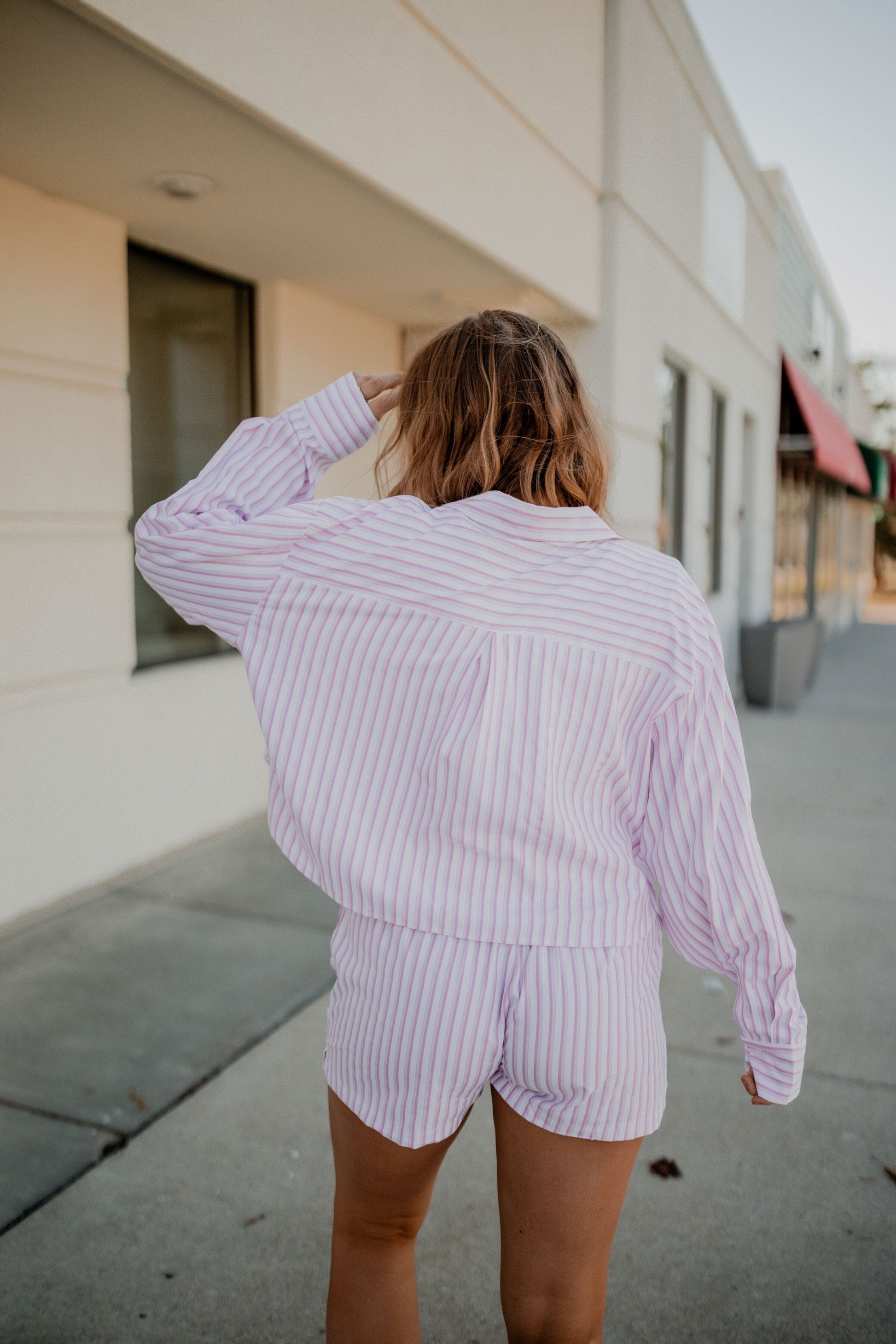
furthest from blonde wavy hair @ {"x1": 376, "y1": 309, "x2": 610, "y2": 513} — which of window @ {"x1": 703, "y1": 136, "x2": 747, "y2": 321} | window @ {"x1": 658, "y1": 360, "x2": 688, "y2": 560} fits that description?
window @ {"x1": 703, "y1": 136, "x2": 747, "y2": 321}

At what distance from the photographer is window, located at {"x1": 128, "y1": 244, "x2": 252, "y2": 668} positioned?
15.7 feet

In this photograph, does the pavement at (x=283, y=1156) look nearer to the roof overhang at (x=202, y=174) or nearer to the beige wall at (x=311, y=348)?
the beige wall at (x=311, y=348)

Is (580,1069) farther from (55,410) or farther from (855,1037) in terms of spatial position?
(55,410)

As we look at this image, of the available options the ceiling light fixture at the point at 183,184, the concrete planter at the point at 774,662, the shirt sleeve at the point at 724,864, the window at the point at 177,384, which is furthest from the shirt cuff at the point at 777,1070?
the concrete planter at the point at 774,662

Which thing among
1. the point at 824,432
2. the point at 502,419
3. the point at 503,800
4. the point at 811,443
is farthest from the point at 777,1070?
the point at 824,432

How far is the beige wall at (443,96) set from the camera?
315 centimetres

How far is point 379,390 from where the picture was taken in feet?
5.21

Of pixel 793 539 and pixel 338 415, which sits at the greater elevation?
pixel 793 539

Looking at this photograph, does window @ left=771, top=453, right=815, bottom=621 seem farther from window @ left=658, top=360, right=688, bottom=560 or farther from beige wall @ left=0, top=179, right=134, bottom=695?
beige wall @ left=0, top=179, right=134, bottom=695

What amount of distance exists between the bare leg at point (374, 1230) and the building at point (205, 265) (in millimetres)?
2211

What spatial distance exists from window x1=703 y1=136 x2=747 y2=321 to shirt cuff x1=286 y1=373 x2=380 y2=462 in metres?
8.35

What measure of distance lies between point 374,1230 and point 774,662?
8921 mm

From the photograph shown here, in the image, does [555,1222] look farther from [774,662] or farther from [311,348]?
[774,662]

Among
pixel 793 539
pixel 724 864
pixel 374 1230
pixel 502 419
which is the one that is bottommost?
pixel 374 1230
